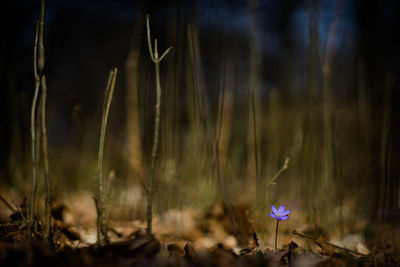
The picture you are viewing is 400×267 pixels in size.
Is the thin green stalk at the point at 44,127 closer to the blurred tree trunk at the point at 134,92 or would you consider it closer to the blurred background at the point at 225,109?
the blurred background at the point at 225,109

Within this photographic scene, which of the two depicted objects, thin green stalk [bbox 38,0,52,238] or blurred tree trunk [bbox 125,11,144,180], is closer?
thin green stalk [bbox 38,0,52,238]

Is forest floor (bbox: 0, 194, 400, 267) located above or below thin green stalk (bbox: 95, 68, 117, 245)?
below

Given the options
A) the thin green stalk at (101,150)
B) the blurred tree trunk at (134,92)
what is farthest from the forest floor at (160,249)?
the blurred tree trunk at (134,92)

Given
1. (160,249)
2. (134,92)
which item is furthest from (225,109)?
(160,249)

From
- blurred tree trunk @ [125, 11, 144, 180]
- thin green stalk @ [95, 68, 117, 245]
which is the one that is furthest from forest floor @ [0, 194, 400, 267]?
blurred tree trunk @ [125, 11, 144, 180]

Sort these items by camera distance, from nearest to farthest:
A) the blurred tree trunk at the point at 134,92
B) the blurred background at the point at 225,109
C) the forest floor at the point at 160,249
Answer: the forest floor at the point at 160,249
the blurred background at the point at 225,109
the blurred tree trunk at the point at 134,92

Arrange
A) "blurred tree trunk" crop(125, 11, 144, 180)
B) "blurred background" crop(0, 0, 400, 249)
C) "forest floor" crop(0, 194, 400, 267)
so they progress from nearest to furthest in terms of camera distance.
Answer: "forest floor" crop(0, 194, 400, 267), "blurred background" crop(0, 0, 400, 249), "blurred tree trunk" crop(125, 11, 144, 180)

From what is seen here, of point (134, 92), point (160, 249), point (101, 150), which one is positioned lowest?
point (160, 249)

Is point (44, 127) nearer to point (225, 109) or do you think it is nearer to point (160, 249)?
point (160, 249)

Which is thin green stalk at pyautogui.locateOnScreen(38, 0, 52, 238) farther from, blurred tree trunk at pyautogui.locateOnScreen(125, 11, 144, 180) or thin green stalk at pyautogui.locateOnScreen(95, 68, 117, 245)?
blurred tree trunk at pyautogui.locateOnScreen(125, 11, 144, 180)
